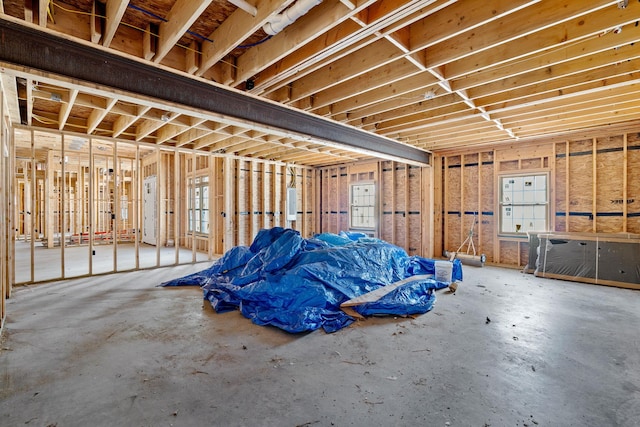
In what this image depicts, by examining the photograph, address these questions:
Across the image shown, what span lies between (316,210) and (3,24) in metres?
8.03

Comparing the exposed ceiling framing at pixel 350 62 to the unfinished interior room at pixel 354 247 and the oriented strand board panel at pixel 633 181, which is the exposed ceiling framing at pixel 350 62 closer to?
the unfinished interior room at pixel 354 247

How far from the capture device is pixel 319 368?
2.41 m

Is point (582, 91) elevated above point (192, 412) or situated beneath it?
Result: elevated above

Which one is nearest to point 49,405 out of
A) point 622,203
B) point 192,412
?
point 192,412

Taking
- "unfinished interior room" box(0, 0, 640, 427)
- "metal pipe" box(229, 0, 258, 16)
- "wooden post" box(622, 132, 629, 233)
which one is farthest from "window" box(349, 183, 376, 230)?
"metal pipe" box(229, 0, 258, 16)

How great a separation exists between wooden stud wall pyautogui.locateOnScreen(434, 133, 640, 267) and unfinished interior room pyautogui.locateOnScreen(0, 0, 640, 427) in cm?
4

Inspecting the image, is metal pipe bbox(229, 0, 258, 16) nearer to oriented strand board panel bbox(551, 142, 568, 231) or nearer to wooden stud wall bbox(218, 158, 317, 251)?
wooden stud wall bbox(218, 158, 317, 251)

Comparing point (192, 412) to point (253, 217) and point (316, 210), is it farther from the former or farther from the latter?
point (316, 210)

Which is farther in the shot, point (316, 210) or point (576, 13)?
point (316, 210)

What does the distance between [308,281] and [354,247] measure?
1164mm

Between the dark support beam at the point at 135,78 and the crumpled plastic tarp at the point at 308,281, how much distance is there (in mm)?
1768

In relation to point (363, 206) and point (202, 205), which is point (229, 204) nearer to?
point (202, 205)

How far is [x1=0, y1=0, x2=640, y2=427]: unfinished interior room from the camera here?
2109 millimetres

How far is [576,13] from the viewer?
2352 millimetres
